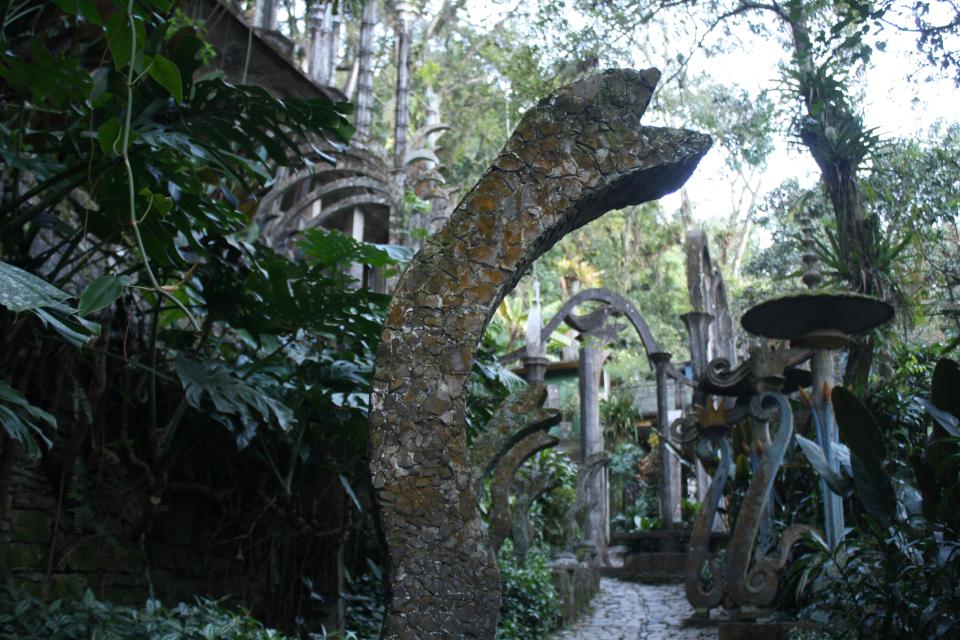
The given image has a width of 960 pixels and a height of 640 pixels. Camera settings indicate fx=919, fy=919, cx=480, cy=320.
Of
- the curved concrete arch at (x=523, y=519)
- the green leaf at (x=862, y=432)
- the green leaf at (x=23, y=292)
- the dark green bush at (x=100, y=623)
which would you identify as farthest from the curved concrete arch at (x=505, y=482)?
the green leaf at (x=23, y=292)

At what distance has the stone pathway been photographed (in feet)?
23.4

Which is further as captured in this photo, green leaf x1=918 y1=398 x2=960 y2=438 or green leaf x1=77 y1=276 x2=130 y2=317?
green leaf x1=918 y1=398 x2=960 y2=438

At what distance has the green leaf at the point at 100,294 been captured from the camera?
317cm

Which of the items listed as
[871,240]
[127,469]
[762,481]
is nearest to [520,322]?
[871,240]

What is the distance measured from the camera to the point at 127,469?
5539 millimetres

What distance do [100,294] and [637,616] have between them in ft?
21.3

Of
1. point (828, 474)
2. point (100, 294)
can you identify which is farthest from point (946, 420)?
point (100, 294)

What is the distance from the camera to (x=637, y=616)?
8.39 metres

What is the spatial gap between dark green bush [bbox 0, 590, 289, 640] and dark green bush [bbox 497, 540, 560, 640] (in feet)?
9.31

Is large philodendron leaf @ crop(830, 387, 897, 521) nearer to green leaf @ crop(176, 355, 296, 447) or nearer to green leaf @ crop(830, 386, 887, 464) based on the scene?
green leaf @ crop(830, 386, 887, 464)

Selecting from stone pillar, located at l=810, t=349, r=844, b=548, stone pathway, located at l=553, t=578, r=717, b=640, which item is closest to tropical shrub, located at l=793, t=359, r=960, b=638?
stone pillar, located at l=810, t=349, r=844, b=548

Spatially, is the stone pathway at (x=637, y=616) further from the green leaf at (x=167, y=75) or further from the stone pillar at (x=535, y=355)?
the green leaf at (x=167, y=75)

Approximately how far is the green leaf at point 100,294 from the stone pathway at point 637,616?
5069 mm

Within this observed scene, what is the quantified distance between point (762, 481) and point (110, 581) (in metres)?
4.45
